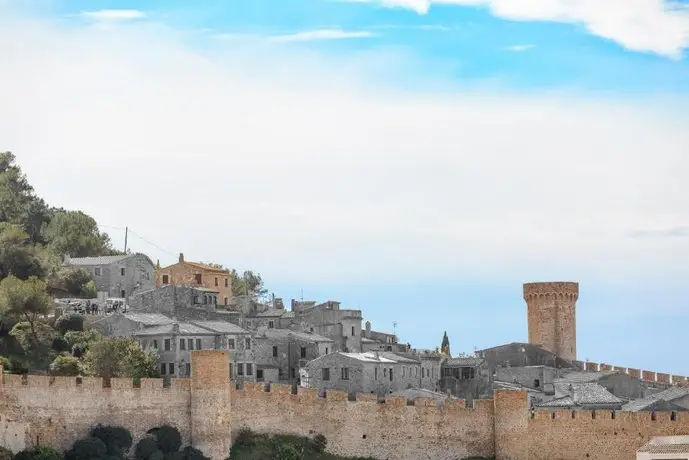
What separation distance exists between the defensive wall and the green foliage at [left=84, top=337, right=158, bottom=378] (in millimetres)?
9904

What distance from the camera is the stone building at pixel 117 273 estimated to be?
10338cm

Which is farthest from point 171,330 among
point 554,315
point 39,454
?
point 554,315

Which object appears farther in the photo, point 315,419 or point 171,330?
point 171,330

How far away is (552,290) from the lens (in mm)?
112188

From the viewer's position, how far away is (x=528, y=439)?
77562 mm

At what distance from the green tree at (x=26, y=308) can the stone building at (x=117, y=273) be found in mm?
13291

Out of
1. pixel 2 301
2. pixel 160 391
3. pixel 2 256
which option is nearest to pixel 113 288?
pixel 2 256

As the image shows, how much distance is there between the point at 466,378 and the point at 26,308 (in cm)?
2401

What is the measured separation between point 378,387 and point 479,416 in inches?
488

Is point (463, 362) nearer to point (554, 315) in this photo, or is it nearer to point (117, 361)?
point (554, 315)

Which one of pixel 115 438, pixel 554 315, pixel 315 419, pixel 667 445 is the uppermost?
pixel 554 315

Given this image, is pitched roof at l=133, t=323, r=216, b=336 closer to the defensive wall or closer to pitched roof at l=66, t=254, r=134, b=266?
the defensive wall

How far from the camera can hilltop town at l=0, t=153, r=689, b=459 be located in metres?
70.9

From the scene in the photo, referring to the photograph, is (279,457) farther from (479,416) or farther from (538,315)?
(538,315)
